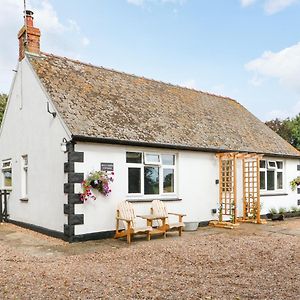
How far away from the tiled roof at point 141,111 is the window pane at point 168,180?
97 centimetres

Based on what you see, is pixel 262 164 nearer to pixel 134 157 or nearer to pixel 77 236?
pixel 134 157

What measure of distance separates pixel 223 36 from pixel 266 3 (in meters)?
3.42

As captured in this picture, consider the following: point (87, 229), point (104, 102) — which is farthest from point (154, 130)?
point (87, 229)

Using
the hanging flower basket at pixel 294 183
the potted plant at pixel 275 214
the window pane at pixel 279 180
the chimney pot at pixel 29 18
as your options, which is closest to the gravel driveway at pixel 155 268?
the potted plant at pixel 275 214

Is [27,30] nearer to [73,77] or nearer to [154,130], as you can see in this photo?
[73,77]

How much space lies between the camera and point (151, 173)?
11.5 m

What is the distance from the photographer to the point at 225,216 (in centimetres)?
1351

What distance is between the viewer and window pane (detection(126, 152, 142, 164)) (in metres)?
10.9

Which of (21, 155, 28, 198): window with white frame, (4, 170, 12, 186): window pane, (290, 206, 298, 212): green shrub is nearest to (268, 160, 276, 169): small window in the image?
(290, 206, 298, 212): green shrub

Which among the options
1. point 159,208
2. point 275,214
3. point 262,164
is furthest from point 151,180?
point 275,214

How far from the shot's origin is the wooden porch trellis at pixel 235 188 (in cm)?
1253

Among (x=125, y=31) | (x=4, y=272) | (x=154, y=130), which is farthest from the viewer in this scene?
(x=154, y=130)

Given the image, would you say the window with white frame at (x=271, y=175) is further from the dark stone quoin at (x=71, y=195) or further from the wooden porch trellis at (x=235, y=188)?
the dark stone quoin at (x=71, y=195)

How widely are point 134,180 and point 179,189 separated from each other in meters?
1.79
